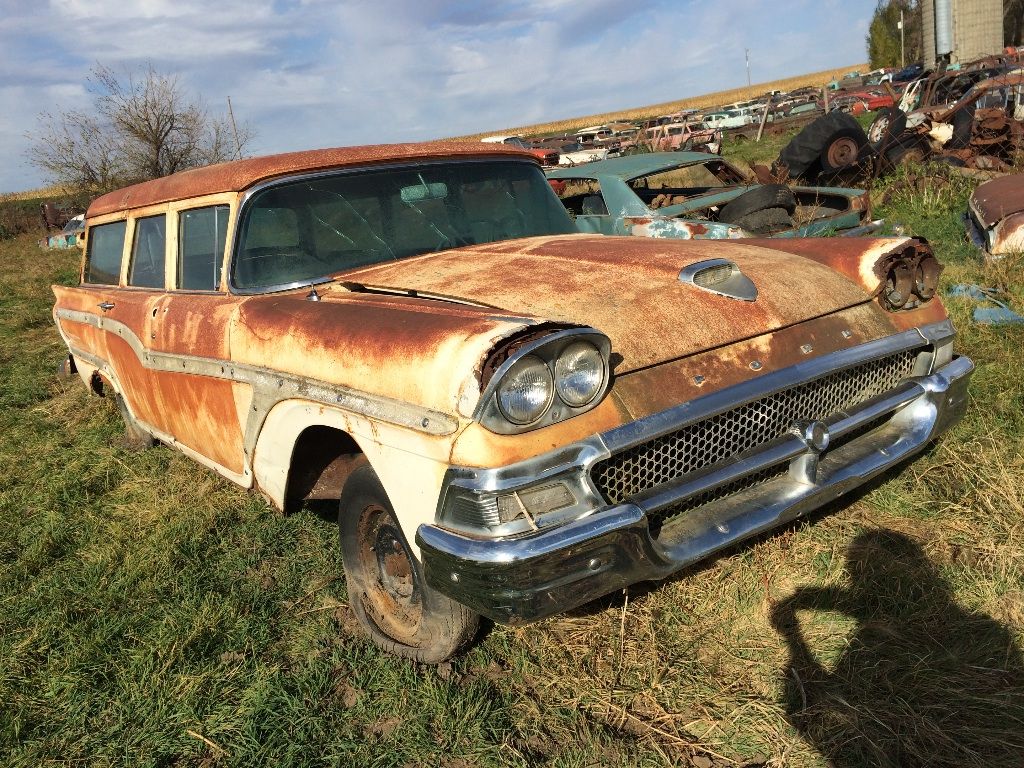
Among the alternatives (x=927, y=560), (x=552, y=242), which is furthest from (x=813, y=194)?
(x=927, y=560)

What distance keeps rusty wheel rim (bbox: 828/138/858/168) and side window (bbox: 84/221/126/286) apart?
26.9 feet

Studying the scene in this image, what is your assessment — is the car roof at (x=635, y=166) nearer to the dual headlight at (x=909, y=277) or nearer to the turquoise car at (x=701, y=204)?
the turquoise car at (x=701, y=204)

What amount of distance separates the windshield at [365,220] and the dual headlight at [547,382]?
141 centimetres

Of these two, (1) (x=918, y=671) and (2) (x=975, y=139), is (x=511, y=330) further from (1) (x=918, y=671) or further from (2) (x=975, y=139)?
(2) (x=975, y=139)

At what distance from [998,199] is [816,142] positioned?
3837mm

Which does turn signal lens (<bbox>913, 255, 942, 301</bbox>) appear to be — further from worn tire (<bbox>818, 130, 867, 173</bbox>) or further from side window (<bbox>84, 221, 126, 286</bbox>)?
worn tire (<bbox>818, 130, 867, 173</bbox>)

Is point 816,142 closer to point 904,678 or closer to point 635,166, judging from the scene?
point 635,166

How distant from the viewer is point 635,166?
24.3ft

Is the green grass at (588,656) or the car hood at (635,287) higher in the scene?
the car hood at (635,287)

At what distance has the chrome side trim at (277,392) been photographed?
6.75 ft

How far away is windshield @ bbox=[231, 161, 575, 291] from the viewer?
3113 mm

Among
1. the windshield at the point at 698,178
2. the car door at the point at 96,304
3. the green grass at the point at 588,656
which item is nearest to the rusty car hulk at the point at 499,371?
the green grass at the point at 588,656

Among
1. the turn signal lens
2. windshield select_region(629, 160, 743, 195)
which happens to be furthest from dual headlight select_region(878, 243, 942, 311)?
windshield select_region(629, 160, 743, 195)

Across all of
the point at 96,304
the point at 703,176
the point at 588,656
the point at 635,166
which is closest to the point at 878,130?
the point at 703,176
